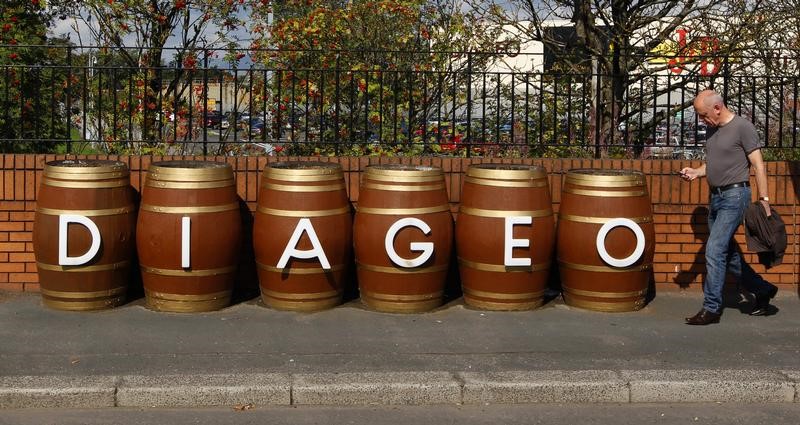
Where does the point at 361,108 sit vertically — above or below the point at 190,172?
above

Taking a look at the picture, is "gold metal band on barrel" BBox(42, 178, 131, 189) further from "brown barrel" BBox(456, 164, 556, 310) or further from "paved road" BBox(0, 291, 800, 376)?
"brown barrel" BBox(456, 164, 556, 310)

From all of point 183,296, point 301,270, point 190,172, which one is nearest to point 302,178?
point 301,270

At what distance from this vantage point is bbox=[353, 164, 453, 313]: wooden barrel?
7.56m

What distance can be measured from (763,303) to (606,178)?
1.58 metres

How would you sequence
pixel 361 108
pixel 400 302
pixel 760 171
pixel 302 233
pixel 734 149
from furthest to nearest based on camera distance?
pixel 361 108, pixel 400 302, pixel 302 233, pixel 734 149, pixel 760 171

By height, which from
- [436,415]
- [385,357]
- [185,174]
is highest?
[185,174]

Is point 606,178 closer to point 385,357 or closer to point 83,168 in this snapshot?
point 385,357

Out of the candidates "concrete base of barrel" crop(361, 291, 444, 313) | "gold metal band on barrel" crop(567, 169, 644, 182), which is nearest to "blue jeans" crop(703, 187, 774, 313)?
"gold metal band on barrel" crop(567, 169, 644, 182)

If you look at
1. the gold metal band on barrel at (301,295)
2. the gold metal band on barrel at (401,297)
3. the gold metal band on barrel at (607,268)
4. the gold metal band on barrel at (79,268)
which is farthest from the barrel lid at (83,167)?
the gold metal band on barrel at (607,268)

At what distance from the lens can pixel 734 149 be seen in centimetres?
739

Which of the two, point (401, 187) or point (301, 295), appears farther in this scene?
point (301, 295)

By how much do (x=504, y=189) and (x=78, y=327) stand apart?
3229 mm

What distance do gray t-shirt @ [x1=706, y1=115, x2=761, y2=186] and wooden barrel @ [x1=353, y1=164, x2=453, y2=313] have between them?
2028 mm

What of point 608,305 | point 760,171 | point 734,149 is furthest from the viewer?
point 608,305
